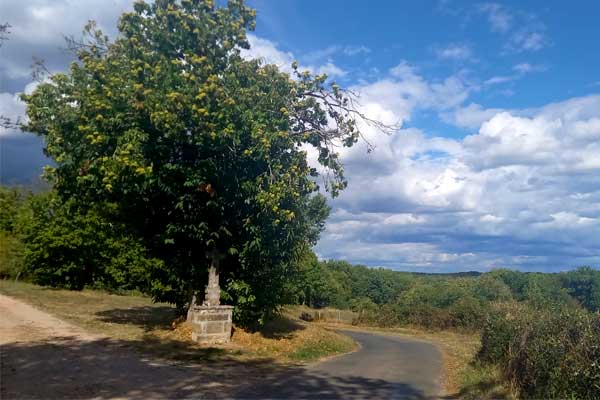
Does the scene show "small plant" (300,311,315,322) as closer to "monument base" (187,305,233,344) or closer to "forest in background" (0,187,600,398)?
"forest in background" (0,187,600,398)

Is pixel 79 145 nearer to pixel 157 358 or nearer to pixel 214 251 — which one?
pixel 214 251

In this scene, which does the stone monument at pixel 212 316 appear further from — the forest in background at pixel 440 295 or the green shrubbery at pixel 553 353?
the green shrubbery at pixel 553 353

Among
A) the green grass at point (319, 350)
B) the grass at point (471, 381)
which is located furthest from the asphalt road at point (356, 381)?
the green grass at point (319, 350)

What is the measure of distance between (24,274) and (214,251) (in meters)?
32.7

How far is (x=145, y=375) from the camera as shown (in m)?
9.70

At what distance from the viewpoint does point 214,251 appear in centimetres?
1530

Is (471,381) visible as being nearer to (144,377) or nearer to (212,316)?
(212,316)

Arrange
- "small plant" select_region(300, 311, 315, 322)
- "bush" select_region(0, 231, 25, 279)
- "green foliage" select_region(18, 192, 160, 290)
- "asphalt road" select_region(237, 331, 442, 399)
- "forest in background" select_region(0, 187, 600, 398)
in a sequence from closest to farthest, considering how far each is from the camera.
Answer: "forest in background" select_region(0, 187, 600, 398) < "asphalt road" select_region(237, 331, 442, 399) < "green foliage" select_region(18, 192, 160, 290) < "bush" select_region(0, 231, 25, 279) < "small plant" select_region(300, 311, 315, 322)

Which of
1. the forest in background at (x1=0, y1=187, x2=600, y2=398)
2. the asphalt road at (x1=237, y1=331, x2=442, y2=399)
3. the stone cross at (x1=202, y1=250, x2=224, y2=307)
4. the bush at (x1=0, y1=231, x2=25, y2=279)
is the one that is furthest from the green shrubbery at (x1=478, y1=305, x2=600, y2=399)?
the bush at (x1=0, y1=231, x2=25, y2=279)

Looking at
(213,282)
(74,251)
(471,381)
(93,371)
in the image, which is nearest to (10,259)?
(74,251)

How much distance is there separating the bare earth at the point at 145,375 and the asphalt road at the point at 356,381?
0.07 feet

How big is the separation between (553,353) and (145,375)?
7.35 m

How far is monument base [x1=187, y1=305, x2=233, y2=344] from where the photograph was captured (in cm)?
1438

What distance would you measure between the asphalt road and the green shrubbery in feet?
6.53
